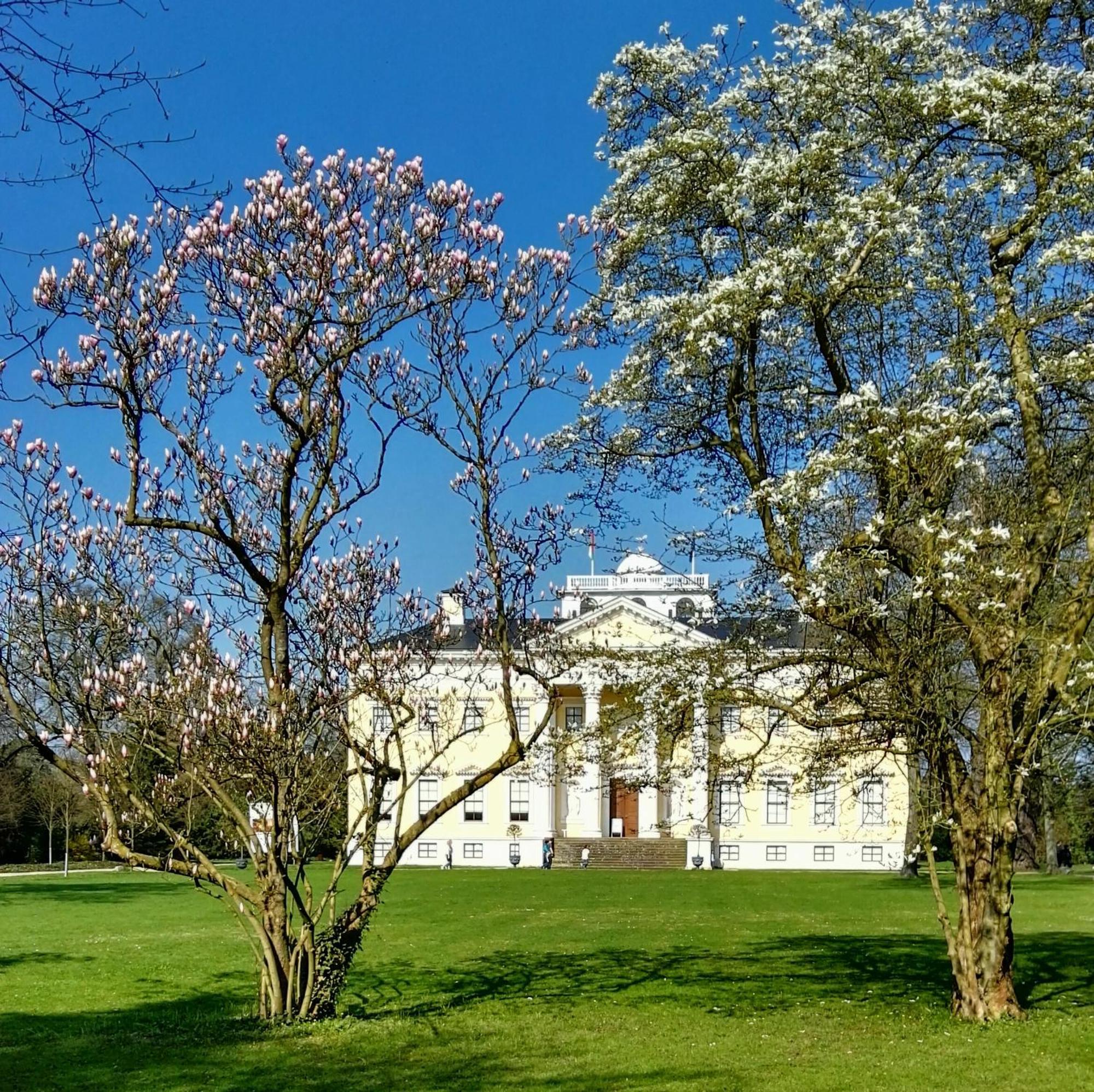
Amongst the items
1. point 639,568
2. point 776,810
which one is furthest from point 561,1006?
point 776,810

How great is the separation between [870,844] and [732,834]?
5645 millimetres

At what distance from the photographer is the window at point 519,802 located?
5506 centimetres

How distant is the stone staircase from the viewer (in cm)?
5119

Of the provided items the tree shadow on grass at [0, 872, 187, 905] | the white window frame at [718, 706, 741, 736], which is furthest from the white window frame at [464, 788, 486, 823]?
the white window frame at [718, 706, 741, 736]

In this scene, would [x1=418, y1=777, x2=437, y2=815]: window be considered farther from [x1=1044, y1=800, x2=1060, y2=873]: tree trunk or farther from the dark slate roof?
the dark slate roof

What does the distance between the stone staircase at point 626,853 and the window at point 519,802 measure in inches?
94.0

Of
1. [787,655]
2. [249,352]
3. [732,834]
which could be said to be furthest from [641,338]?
[732,834]

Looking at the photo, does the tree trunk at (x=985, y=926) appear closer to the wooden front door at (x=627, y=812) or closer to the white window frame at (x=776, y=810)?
the white window frame at (x=776, y=810)

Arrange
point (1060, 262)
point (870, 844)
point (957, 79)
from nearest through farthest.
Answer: point (1060, 262), point (957, 79), point (870, 844)

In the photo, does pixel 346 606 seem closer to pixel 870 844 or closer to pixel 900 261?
pixel 900 261

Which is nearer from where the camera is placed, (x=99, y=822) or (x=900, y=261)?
(x=99, y=822)

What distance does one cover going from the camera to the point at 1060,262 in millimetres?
12234

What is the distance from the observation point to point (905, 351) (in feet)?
45.8

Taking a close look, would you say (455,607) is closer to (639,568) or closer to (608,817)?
(639,568)
